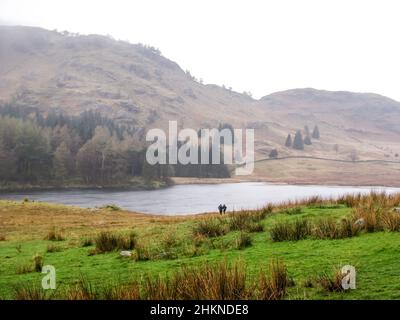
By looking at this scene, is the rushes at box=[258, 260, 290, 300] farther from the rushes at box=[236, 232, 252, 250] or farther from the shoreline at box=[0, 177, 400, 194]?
the shoreline at box=[0, 177, 400, 194]

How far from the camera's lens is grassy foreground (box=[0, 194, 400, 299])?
22.2 ft

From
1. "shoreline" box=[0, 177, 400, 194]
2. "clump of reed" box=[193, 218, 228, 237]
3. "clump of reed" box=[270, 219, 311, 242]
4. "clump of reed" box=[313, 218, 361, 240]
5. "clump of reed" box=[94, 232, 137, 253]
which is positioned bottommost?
"shoreline" box=[0, 177, 400, 194]

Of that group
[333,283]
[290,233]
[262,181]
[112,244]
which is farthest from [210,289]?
[262,181]

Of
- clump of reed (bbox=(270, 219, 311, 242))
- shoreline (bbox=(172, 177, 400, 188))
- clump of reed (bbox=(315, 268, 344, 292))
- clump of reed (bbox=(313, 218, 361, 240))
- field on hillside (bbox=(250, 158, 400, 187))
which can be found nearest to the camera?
clump of reed (bbox=(315, 268, 344, 292))

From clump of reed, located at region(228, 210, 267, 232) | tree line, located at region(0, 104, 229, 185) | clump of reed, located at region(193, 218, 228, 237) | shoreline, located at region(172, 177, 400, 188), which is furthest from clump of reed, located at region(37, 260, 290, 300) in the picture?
shoreline, located at region(172, 177, 400, 188)

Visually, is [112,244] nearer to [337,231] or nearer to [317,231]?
[317,231]

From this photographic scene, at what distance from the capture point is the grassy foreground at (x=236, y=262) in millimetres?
6777

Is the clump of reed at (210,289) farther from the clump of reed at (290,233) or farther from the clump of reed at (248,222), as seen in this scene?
the clump of reed at (248,222)

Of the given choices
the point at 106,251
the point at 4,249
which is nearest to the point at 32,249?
the point at 4,249

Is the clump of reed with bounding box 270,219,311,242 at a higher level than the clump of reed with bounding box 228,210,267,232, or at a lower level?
higher

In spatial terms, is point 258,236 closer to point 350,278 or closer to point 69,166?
point 350,278

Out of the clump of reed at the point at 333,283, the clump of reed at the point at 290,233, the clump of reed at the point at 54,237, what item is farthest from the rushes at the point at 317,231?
the clump of reed at the point at 54,237

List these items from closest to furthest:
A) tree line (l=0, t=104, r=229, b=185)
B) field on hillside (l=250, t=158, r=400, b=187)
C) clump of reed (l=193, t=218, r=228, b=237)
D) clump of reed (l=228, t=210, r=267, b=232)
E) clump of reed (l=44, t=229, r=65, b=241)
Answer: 1. clump of reed (l=228, t=210, r=267, b=232)
2. clump of reed (l=193, t=218, r=228, b=237)
3. clump of reed (l=44, t=229, r=65, b=241)
4. tree line (l=0, t=104, r=229, b=185)
5. field on hillside (l=250, t=158, r=400, b=187)

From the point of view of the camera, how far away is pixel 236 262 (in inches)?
345
